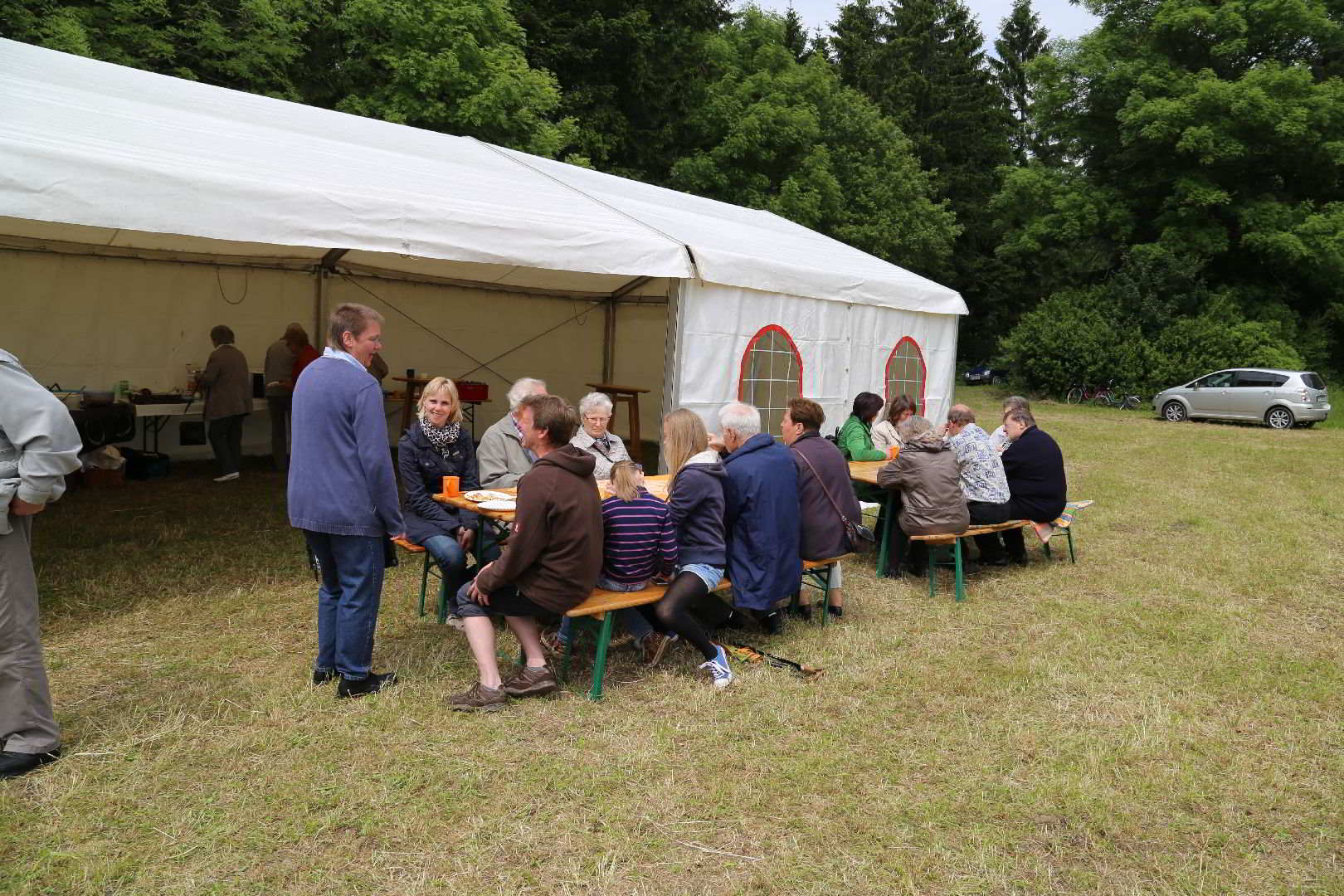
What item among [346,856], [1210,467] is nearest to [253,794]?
[346,856]

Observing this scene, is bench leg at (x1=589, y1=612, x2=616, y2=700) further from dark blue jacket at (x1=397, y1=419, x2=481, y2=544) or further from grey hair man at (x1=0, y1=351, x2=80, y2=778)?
grey hair man at (x1=0, y1=351, x2=80, y2=778)

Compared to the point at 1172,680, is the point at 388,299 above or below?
above

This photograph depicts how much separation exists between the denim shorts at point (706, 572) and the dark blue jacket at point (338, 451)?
53.1 inches

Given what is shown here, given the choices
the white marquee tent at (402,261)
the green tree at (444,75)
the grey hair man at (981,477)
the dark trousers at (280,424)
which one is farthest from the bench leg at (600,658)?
the green tree at (444,75)

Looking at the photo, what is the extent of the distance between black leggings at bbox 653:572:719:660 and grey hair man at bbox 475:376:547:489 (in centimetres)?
130

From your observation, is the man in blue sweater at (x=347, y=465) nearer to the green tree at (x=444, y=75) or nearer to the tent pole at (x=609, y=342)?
the tent pole at (x=609, y=342)

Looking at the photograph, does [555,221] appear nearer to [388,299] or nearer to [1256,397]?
[388,299]

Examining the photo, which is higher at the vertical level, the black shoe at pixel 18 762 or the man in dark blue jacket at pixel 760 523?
the man in dark blue jacket at pixel 760 523

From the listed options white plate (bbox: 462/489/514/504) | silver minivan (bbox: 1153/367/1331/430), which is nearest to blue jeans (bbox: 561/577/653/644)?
white plate (bbox: 462/489/514/504)

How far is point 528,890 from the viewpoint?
2.54 metres

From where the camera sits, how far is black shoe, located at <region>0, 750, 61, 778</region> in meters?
2.89

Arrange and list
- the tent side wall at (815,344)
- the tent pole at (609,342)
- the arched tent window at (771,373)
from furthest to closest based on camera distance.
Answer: the tent pole at (609,342) → the arched tent window at (771,373) → the tent side wall at (815,344)

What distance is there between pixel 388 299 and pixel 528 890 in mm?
9030

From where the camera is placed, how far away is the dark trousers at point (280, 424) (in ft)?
29.1
